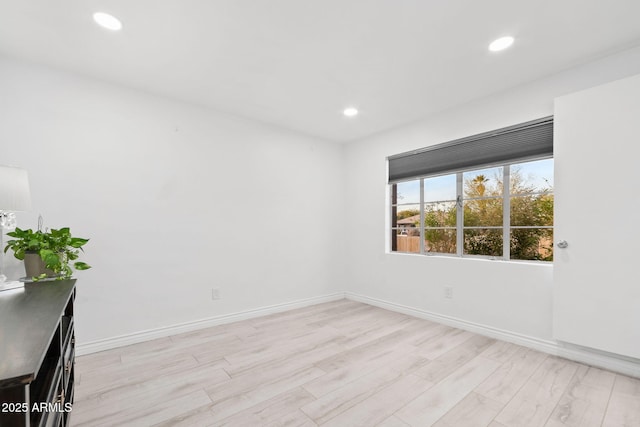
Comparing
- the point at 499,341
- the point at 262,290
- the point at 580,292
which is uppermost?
the point at 580,292

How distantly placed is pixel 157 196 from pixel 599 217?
3917 mm

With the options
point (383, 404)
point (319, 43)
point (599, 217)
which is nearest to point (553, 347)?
point (599, 217)

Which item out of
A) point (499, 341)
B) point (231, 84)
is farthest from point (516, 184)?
point (231, 84)

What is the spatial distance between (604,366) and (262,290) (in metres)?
3.29

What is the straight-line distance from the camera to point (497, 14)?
1.89m

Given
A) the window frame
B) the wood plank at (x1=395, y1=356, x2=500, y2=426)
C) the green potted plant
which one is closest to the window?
the window frame

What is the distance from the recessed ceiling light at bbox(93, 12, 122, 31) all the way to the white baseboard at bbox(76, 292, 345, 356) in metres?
2.56

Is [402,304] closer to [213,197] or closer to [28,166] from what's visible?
[213,197]

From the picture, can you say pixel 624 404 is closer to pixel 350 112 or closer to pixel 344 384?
pixel 344 384

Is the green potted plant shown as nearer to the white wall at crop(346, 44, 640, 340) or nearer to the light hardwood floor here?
the light hardwood floor

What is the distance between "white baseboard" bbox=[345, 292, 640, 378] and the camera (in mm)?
2227

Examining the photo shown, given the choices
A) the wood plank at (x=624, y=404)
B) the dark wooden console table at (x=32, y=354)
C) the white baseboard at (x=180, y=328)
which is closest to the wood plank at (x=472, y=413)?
the wood plank at (x=624, y=404)

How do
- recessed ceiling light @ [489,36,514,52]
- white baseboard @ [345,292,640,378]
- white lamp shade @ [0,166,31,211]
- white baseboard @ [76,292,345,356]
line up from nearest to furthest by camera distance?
white lamp shade @ [0,166,31,211] → recessed ceiling light @ [489,36,514,52] → white baseboard @ [345,292,640,378] → white baseboard @ [76,292,345,356]

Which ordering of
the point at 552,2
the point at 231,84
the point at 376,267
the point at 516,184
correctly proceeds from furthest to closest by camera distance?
1. the point at 376,267
2. the point at 516,184
3. the point at 231,84
4. the point at 552,2
